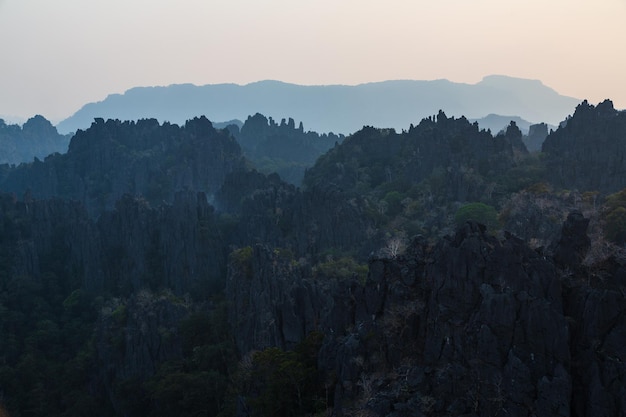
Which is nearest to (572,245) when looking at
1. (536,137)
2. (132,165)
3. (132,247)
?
(132,247)

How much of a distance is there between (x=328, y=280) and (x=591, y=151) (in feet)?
106

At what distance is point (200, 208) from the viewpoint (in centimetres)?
6875

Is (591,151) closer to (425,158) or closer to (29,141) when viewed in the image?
(425,158)

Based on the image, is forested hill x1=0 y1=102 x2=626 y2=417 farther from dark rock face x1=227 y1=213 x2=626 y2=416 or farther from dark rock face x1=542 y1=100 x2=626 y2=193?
dark rock face x1=542 y1=100 x2=626 y2=193

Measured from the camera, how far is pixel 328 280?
45500 mm

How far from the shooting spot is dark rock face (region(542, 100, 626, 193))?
5859 cm

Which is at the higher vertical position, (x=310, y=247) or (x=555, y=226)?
(x=555, y=226)

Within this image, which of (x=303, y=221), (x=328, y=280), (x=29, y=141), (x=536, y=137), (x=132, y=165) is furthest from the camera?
(x=29, y=141)

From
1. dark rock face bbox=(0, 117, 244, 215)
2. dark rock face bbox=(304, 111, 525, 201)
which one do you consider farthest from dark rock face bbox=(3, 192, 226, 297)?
dark rock face bbox=(0, 117, 244, 215)

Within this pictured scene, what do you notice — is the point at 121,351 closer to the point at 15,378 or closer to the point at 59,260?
the point at 15,378

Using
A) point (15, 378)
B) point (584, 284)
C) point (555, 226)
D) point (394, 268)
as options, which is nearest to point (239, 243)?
point (15, 378)

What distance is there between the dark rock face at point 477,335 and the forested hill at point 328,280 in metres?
0.07

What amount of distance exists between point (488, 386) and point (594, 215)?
2412cm

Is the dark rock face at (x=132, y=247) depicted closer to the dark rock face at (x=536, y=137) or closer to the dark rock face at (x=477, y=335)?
the dark rock face at (x=477, y=335)
